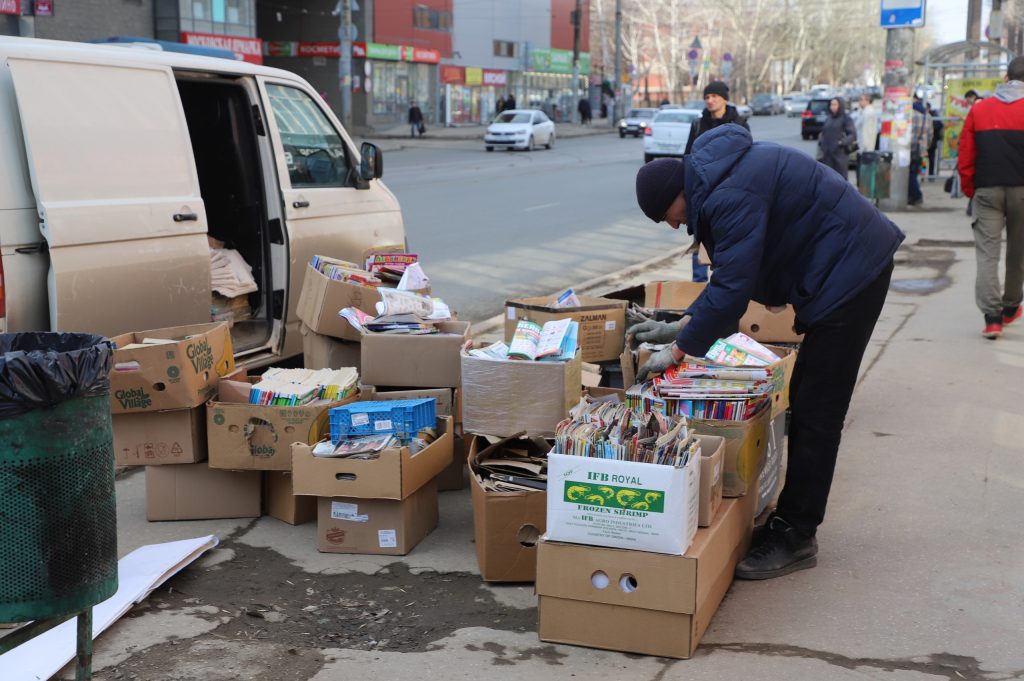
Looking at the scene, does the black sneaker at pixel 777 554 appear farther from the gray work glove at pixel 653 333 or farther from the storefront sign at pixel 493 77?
the storefront sign at pixel 493 77

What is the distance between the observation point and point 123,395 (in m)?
4.88

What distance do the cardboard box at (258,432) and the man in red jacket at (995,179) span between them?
5.64m

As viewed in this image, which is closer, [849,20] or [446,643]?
[446,643]

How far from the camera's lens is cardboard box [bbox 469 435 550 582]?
422cm

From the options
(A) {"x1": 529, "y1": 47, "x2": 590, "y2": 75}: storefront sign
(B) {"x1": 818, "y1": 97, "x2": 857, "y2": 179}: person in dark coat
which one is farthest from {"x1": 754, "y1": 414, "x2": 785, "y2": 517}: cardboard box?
(A) {"x1": 529, "y1": 47, "x2": 590, "y2": 75}: storefront sign

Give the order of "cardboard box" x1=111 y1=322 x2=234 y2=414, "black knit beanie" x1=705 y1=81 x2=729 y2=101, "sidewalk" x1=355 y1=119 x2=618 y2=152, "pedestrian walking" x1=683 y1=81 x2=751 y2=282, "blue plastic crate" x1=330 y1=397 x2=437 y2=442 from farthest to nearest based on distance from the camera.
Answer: "sidewalk" x1=355 y1=119 x2=618 y2=152, "black knit beanie" x1=705 y1=81 x2=729 y2=101, "pedestrian walking" x1=683 y1=81 x2=751 y2=282, "cardboard box" x1=111 y1=322 x2=234 y2=414, "blue plastic crate" x1=330 y1=397 x2=437 y2=442

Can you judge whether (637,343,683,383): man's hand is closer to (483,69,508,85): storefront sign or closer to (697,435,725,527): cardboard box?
(697,435,725,527): cardboard box

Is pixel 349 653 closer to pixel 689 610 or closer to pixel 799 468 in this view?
pixel 689 610

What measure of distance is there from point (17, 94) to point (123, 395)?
59.3 inches

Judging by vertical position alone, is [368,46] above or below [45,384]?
above

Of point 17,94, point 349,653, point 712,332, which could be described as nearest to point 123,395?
point 17,94

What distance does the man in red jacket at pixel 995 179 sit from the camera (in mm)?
8117

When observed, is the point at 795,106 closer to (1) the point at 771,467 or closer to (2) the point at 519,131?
(2) the point at 519,131

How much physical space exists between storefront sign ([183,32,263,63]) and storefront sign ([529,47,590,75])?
26.9 meters
